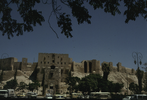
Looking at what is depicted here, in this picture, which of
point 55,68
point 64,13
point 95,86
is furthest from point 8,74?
point 64,13

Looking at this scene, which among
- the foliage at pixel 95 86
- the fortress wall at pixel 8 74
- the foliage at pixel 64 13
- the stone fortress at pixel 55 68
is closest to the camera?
the foliage at pixel 64 13

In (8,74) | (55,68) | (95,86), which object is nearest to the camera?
(95,86)

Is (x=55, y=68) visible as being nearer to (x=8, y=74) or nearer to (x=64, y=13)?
(x=8, y=74)

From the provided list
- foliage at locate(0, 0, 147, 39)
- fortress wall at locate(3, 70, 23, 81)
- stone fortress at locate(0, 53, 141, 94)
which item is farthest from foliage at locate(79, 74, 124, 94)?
fortress wall at locate(3, 70, 23, 81)

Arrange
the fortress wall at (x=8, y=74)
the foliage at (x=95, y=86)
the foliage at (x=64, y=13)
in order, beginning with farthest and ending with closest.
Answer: the fortress wall at (x=8, y=74), the foliage at (x=95, y=86), the foliage at (x=64, y=13)

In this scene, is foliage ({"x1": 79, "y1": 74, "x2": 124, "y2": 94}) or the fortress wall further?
the fortress wall

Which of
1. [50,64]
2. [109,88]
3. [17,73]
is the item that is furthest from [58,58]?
[109,88]

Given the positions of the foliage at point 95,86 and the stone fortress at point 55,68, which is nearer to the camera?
the foliage at point 95,86

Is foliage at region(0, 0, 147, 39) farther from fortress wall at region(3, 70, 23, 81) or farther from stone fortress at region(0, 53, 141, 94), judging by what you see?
fortress wall at region(3, 70, 23, 81)

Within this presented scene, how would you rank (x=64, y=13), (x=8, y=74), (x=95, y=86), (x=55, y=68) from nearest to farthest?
(x=64, y=13) < (x=95, y=86) < (x=55, y=68) < (x=8, y=74)

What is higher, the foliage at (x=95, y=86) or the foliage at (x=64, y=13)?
the foliage at (x=64, y=13)

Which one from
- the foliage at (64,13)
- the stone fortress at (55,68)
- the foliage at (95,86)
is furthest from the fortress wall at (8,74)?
the foliage at (64,13)

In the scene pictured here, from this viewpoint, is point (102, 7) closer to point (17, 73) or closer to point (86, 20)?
point (86, 20)

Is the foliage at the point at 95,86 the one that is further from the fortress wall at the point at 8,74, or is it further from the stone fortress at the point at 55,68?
the fortress wall at the point at 8,74
